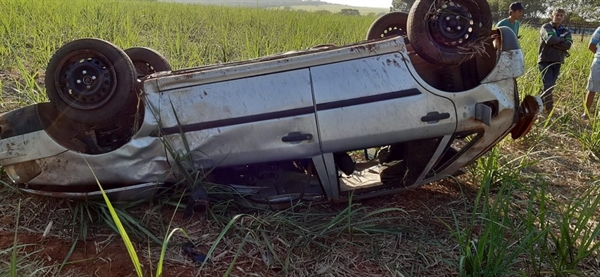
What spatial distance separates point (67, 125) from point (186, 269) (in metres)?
1.31

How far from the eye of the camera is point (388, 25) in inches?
144

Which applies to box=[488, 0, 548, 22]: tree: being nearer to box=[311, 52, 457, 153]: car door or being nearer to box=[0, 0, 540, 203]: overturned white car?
box=[0, 0, 540, 203]: overturned white car

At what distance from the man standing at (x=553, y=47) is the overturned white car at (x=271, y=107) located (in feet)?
12.7

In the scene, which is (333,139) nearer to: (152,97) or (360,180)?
(360,180)

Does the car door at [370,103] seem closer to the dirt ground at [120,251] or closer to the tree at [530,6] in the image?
the dirt ground at [120,251]

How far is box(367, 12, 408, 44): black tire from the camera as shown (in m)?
3.65

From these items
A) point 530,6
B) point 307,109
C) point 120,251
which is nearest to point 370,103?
point 307,109

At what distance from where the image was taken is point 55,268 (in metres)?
2.16

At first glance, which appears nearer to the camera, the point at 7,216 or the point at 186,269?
the point at 186,269

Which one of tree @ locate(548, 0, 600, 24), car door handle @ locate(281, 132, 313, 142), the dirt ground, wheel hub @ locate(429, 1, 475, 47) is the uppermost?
wheel hub @ locate(429, 1, 475, 47)

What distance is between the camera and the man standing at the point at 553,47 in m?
5.91

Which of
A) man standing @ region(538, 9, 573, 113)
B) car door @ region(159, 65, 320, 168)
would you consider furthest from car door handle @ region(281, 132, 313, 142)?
man standing @ region(538, 9, 573, 113)

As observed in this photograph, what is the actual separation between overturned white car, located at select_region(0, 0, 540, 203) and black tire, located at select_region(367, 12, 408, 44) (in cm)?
105

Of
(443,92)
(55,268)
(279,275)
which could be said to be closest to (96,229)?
(55,268)
